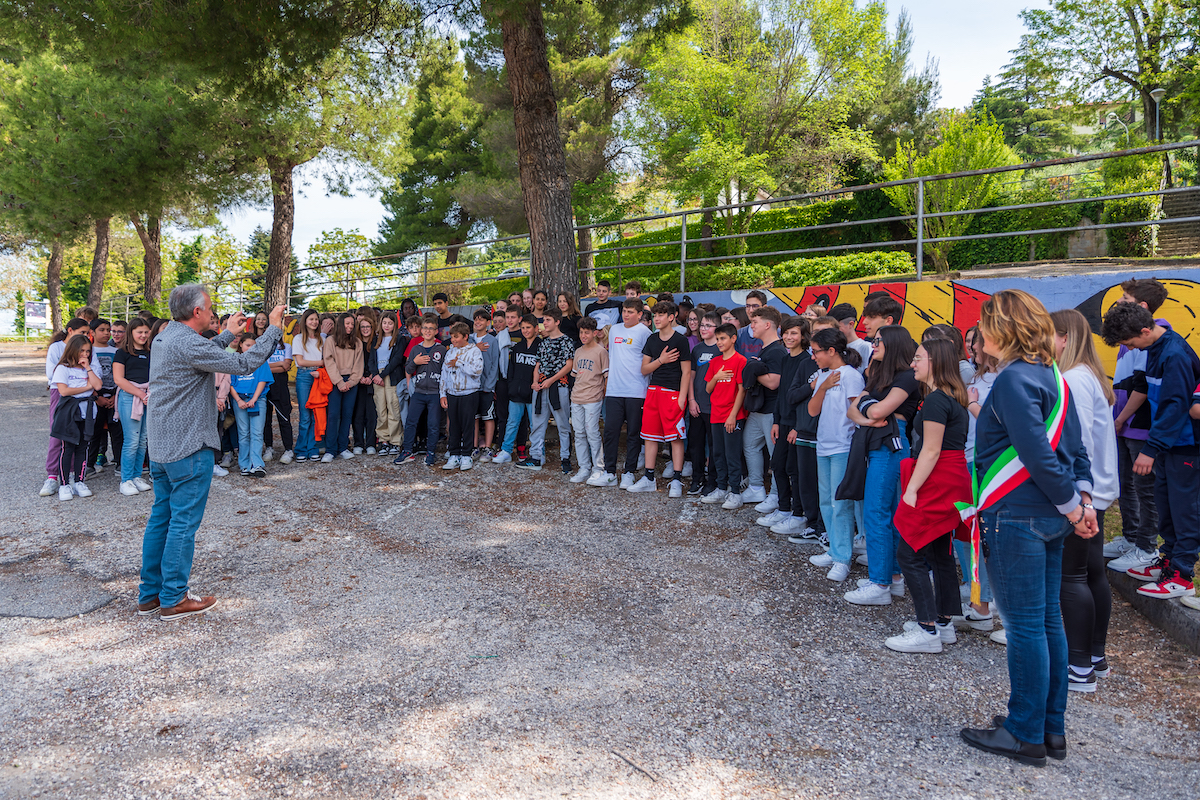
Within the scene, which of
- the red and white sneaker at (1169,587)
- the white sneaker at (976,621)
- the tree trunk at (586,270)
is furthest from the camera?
the tree trunk at (586,270)

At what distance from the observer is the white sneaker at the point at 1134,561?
182 inches

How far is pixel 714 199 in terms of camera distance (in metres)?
22.1

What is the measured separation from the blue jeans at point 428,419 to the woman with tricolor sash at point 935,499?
5.82 meters

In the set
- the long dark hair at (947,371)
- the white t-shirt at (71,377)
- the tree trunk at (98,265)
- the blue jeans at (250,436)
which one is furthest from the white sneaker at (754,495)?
the tree trunk at (98,265)

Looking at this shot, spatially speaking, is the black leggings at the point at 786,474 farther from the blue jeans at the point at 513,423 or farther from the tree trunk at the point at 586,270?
the tree trunk at the point at 586,270

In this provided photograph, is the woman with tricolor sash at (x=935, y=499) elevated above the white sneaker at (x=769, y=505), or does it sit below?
above

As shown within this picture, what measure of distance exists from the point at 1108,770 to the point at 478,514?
4855 millimetres

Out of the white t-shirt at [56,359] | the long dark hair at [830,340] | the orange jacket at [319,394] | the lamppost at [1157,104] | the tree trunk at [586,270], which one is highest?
the lamppost at [1157,104]

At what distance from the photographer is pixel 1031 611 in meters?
2.71

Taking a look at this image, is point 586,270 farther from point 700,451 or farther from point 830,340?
point 830,340

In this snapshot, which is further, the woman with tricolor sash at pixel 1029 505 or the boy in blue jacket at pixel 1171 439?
the boy in blue jacket at pixel 1171 439

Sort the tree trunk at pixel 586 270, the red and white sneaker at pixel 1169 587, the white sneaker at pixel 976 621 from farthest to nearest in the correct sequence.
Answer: the tree trunk at pixel 586 270 < the red and white sneaker at pixel 1169 587 < the white sneaker at pixel 976 621

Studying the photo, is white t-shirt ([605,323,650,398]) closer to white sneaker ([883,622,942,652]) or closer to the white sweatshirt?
white sneaker ([883,622,942,652])

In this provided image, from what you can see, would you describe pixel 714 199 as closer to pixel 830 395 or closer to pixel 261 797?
pixel 830 395
